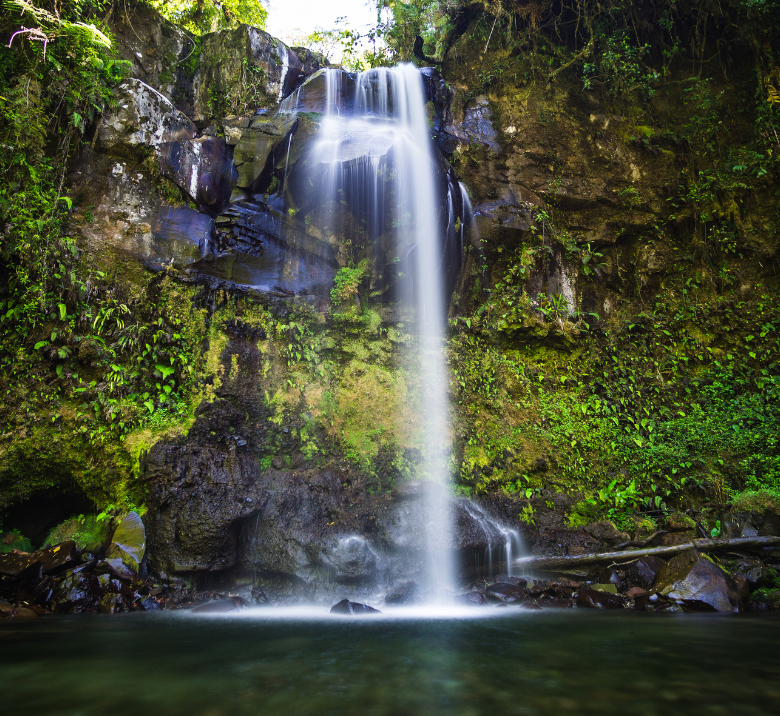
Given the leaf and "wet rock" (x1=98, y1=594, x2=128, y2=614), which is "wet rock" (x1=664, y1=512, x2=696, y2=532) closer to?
"wet rock" (x1=98, y1=594, x2=128, y2=614)

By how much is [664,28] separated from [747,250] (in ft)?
19.2

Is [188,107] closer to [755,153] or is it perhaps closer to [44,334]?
[44,334]

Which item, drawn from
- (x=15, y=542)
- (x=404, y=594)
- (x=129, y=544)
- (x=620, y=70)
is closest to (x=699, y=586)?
(x=404, y=594)

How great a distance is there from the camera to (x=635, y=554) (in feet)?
20.9

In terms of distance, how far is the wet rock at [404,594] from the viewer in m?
6.13

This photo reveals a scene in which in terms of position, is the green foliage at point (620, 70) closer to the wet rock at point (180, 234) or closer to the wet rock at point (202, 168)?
the wet rock at point (202, 168)

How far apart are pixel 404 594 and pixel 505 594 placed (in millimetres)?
1417

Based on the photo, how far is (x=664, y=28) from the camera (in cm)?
1048

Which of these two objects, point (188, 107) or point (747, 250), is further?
point (188, 107)

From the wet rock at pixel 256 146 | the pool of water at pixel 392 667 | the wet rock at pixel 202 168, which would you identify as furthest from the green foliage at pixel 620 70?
the pool of water at pixel 392 667

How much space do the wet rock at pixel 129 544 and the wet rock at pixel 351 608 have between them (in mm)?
2755

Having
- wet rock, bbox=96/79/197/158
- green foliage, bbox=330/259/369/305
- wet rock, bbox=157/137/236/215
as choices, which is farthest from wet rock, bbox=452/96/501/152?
wet rock, bbox=96/79/197/158

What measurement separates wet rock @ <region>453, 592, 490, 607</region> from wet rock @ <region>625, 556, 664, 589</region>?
207 centimetres

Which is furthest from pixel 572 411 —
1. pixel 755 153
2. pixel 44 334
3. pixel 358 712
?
pixel 44 334
